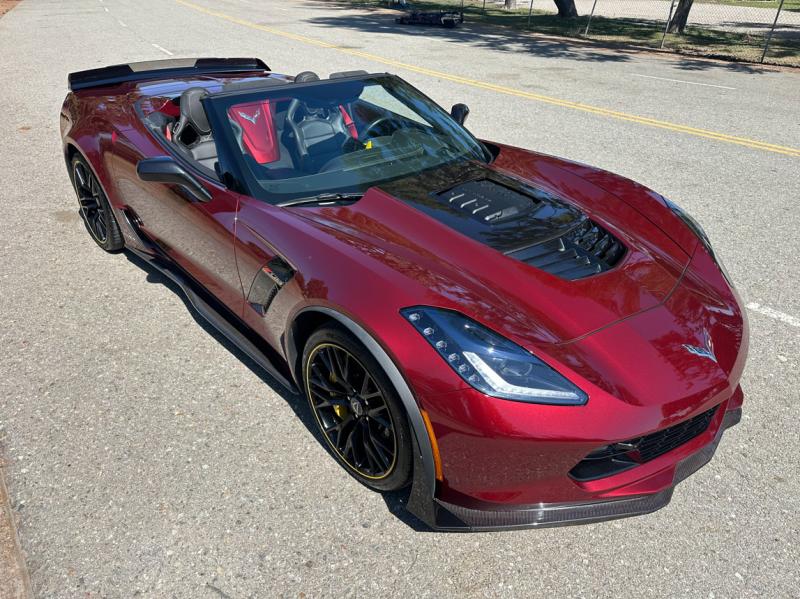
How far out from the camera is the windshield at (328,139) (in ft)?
9.92

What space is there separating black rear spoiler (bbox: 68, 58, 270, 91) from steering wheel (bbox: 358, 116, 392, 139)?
217 centimetres

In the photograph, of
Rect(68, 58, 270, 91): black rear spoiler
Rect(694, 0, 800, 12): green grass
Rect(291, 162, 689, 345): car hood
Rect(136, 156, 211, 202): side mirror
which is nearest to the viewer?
Rect(291, 162, 689, 345): car hood

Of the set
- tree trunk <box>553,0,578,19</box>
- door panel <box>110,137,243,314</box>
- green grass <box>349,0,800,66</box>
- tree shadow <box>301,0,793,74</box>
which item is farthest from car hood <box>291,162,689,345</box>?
tree trunk <box>553,0,578,19</box>

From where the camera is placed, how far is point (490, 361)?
211 cm

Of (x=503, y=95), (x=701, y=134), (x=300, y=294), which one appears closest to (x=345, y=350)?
(x=300, y=294)

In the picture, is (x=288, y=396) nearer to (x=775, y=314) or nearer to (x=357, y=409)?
(x=357, y=409)

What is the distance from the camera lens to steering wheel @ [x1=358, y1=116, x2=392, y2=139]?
11.1 ft

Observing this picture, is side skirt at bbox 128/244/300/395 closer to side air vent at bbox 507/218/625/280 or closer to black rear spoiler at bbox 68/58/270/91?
side air vent at bbox 507/218/625/280

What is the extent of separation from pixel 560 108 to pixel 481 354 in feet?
25.5

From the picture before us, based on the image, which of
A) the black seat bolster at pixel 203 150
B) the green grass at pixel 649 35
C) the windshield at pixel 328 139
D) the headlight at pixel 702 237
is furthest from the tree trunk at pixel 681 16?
the black seat bolster at pixel 203 150

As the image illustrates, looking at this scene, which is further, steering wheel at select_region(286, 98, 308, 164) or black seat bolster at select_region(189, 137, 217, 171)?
black seat bolster at select_region(189, 137, 217, 171)

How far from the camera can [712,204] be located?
5.51 metres

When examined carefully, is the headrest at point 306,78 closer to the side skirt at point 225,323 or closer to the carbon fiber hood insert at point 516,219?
the carbon fiber hood insert at point 516,219

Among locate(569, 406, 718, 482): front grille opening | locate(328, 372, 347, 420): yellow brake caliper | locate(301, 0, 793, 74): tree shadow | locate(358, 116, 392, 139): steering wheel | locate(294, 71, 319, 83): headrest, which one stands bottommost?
locate(301, 0, 793, 74): tree shadow
